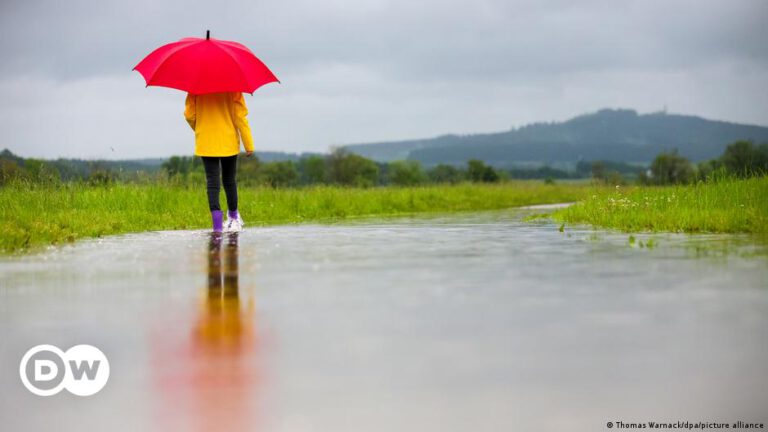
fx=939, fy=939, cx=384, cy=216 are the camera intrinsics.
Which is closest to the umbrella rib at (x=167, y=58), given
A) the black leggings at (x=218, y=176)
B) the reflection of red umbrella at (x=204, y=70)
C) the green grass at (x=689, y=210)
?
the reflection of red umbrella at (x=204, y=70)

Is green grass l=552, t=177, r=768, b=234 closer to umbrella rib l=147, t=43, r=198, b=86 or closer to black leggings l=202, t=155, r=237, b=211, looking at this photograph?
black leggings l=202, t=155, r=237, b=211

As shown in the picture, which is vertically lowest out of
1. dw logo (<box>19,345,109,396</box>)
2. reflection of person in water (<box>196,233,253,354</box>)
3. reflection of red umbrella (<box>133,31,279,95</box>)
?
dw logo (<box>19,345,109,396</box>)

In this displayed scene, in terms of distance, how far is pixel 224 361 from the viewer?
5457 mm

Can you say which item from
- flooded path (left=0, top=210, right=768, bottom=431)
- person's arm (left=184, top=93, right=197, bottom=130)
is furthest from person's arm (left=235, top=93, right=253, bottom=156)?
flooded path (left=0, top=210, right=768, bottom=431)

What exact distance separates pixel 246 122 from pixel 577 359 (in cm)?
1020

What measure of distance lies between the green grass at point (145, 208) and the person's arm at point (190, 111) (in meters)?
2.20

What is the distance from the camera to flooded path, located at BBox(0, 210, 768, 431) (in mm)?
4508

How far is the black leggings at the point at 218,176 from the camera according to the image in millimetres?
14820

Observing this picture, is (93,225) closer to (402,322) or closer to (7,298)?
(7,298)

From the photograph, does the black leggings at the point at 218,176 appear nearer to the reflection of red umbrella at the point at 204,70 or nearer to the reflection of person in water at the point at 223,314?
the reflection of red umbrella at the point at 204,70

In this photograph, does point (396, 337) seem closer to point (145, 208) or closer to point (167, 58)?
point (167, 58)

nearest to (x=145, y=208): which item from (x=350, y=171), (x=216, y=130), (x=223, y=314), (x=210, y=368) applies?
(x=216, y=130)

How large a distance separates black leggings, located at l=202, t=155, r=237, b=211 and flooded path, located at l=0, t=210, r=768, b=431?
12.5 feet

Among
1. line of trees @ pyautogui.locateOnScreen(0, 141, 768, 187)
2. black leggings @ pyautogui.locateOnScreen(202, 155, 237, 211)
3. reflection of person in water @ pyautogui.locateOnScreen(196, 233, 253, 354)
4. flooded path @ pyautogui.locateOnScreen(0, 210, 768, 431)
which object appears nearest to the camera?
flooded path @ pyautogui.locateOnScreen(0, 210, 768, 431)
